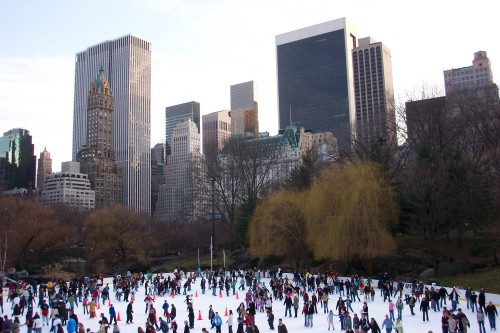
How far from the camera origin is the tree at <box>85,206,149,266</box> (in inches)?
2330

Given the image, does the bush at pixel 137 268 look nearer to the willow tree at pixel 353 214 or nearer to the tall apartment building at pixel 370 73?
the willow tree at pixel 353 214

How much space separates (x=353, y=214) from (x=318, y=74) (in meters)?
147

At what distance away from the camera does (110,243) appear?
194ft

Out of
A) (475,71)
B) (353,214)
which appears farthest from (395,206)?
(475,71)

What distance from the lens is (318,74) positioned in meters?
178

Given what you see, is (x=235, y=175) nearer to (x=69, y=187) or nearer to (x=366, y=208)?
(x=366, y=208)

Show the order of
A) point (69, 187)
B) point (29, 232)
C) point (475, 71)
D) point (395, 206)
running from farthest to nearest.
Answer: point (69, 187) → point (475, 71) → point (29, 232) → point (395, 206)

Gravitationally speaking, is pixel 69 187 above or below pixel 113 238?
above

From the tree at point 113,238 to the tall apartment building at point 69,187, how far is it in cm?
11291

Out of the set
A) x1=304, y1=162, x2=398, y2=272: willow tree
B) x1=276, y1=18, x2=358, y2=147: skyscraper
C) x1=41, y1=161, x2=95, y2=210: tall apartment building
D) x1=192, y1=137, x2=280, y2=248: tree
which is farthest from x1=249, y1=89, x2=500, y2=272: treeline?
x1=41, y1=161, x2=95, y2=210: tall apartment building

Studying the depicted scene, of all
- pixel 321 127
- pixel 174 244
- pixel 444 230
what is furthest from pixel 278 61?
pixel 444 230

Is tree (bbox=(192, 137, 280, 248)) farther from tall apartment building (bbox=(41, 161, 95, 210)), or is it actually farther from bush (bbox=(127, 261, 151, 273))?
tall apartment building (bbox=(41, 161, 95, 210))

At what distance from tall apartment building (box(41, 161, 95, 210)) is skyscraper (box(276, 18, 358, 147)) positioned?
7364cm

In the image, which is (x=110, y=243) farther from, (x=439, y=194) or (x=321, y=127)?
(x=321, y=127)
